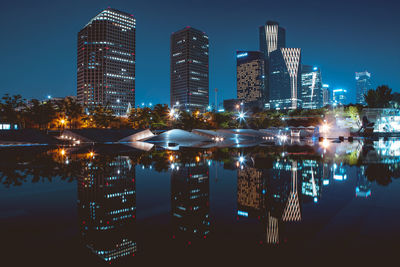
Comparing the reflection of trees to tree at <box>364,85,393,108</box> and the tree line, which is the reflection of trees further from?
tree at <box>364,85,393,108</box>

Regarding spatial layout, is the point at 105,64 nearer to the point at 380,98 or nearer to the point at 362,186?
the point at 380,98

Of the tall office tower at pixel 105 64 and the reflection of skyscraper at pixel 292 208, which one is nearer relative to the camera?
the reflection of skyscraper at pixel 292 208

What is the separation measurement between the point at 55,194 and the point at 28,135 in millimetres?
29963

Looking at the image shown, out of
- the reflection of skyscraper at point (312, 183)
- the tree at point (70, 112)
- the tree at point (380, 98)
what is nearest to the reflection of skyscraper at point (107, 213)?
the reflection of skyscraper at point (312, 183)

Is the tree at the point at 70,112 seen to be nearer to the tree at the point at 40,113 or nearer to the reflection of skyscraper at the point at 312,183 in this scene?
the tree at the point at 40,113

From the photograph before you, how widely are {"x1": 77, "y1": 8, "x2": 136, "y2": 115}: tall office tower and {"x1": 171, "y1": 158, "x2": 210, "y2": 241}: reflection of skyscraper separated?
173183 mm

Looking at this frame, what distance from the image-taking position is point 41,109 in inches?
2057

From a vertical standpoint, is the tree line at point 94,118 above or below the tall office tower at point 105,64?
below

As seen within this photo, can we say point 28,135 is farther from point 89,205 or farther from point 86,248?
point 86,248

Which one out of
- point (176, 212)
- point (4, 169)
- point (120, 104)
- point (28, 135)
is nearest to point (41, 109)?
point (28, 135)

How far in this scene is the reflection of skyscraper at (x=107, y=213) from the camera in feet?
11.8

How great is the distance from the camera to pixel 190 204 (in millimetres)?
5594

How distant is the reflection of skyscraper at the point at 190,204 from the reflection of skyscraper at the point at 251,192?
782 millimetres

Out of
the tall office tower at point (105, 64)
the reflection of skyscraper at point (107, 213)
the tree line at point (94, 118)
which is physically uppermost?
the tall office tower at point (105, 64)
